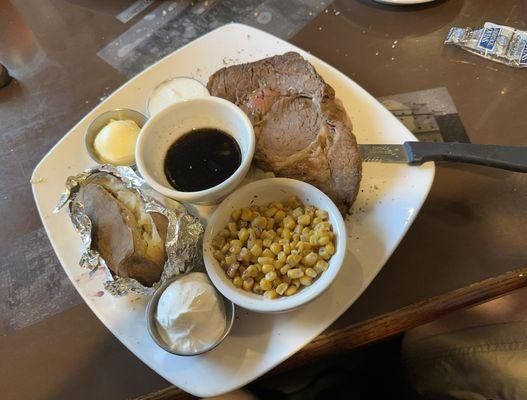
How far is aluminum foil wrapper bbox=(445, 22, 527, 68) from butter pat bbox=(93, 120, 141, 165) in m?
1.17

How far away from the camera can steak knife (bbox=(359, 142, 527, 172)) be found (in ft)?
3.96

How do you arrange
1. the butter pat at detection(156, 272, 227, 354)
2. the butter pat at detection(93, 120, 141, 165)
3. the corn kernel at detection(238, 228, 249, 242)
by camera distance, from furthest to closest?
the butter pat at detection(93, 120, 141, 165) < the corn kernel at detection(238, 228, 249, 242) < the butter pat at detection(156, 272, 227, 354)

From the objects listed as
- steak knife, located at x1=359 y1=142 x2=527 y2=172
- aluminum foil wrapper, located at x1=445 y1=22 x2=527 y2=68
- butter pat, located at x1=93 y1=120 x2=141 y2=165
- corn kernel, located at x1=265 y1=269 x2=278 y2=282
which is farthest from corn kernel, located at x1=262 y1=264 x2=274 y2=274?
aluminum foil wrapper, located at x1=445 y1=22 x2=527 y2=68

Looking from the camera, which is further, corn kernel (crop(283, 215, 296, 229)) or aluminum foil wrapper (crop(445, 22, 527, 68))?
aluminum foil wrapper (crop(445, 22, 527, 68))

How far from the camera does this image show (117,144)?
139 centimetres

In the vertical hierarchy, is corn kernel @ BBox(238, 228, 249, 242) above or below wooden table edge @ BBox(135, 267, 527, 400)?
above

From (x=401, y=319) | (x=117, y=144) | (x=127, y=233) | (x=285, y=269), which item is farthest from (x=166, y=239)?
(x=401, y=319)

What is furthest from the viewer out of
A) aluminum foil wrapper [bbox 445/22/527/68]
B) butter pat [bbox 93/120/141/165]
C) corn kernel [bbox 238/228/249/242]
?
aluminum foil wrapper [bbox 445/22/527/68]

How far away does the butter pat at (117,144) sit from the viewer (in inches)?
54.7

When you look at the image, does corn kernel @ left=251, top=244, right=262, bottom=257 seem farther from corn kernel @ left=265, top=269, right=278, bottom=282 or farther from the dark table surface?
the dark table surface

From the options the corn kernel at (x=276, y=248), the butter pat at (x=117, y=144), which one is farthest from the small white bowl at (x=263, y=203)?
the butter pat at (x=117, y=144)

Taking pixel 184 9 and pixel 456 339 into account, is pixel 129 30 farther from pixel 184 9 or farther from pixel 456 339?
pixel 456 339

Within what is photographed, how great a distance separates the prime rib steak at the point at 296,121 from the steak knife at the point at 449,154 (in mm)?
117

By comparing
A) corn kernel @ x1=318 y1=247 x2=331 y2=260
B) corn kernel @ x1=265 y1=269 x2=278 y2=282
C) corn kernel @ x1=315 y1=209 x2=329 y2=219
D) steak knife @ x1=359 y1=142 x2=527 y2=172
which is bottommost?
corn kernel @ x1=265 y1=269 x2=278 y2=282
